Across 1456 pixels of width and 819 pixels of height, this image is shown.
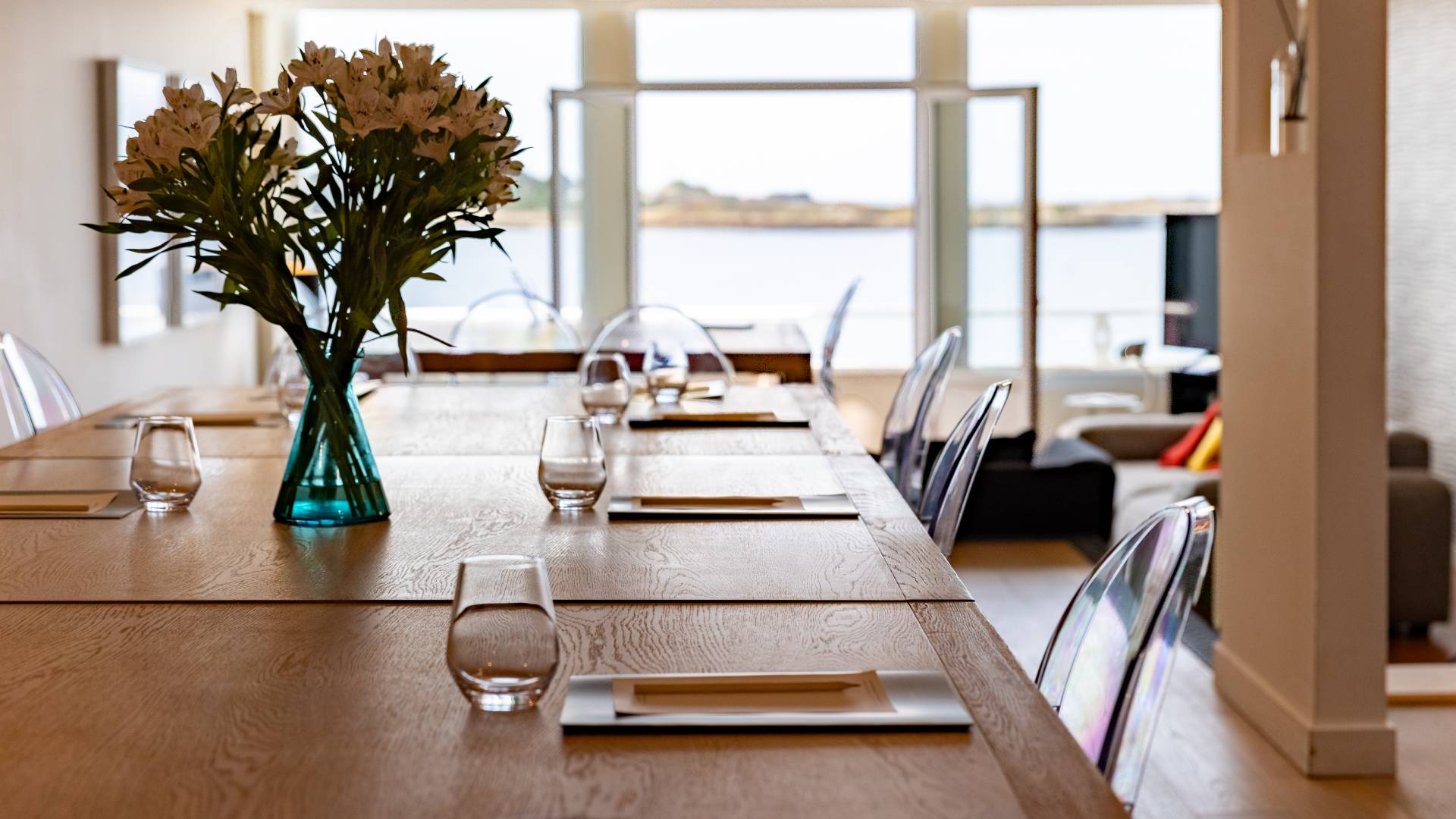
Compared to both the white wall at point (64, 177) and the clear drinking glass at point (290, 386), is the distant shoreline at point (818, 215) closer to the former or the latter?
the white wall at point (64, 177)

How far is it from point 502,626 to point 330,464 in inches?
33.3

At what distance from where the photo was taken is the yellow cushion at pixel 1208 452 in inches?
220

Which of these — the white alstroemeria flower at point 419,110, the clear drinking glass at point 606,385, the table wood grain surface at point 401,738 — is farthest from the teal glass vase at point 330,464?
the clear drinking glass at point 606,385

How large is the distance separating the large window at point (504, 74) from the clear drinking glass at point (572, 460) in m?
6.19

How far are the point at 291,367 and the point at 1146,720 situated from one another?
1.95m

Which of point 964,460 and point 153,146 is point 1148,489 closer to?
point 964,460

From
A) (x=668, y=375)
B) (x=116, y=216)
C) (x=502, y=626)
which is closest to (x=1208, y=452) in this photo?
(x=668, y=375)

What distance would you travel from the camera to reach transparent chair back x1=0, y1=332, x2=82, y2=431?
9.53 ft

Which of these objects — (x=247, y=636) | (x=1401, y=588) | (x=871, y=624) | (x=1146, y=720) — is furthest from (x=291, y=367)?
(x=1401, y=588)

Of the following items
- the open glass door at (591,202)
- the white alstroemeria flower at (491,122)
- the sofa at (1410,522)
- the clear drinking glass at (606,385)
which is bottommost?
the sofa at (1410,522)

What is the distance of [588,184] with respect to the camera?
26.9 ft

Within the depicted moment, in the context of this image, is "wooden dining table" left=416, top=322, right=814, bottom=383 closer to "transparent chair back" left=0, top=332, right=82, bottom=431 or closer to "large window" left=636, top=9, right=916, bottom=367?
"transparent chair back" left=0, top=332, right=82, bottom=431

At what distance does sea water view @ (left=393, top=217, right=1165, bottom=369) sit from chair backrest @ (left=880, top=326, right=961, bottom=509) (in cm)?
392

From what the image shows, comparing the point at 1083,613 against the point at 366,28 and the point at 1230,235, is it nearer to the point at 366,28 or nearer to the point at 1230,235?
the point at 1230,235
